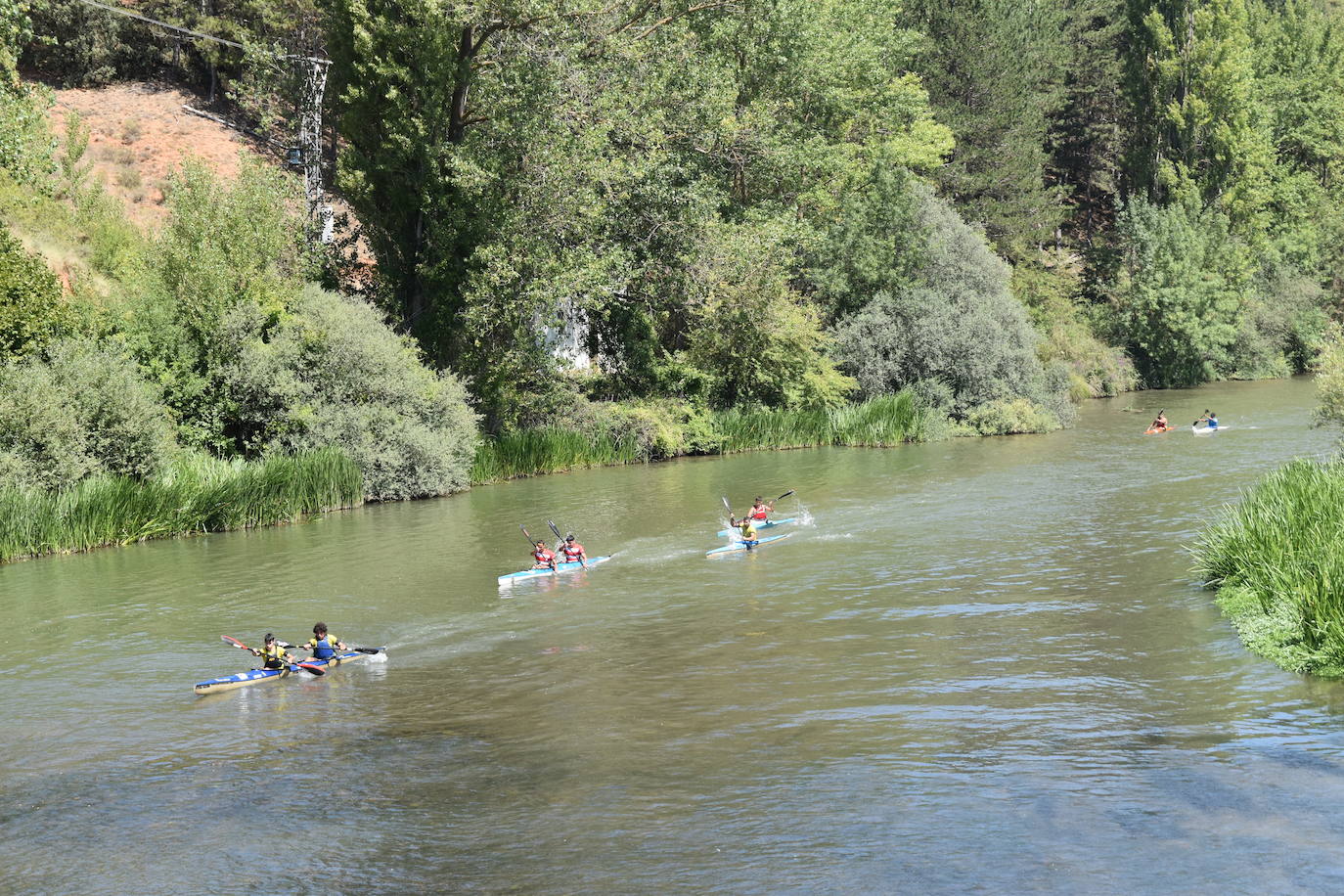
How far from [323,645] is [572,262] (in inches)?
850

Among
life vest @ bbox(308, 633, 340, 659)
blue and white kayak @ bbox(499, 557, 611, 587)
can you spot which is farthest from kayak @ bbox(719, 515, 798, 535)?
life vest @ bbox(308, 633, 340, 659)

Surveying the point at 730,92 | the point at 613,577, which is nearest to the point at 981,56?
the point at 730,92

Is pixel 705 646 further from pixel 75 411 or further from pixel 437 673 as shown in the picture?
pixel 75 411

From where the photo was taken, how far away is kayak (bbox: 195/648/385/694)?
57.9 feet

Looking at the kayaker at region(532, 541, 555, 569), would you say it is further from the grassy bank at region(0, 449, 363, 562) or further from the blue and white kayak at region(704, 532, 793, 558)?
the grassy bank at region(0, 449, 363, 562)

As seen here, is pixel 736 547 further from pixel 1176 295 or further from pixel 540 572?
pixel 1176 295

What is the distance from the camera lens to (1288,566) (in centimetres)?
1689

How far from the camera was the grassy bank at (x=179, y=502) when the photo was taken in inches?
1095

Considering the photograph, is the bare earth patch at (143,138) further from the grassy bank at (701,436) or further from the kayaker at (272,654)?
the kayaker at (272,654)

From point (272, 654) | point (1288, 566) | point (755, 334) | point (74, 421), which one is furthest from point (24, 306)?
point (1288, 566)

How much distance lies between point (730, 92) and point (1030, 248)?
31.8m

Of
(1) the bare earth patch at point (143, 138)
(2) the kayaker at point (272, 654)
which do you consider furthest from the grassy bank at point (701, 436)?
(1) the bare earth patch at point (143, 138)

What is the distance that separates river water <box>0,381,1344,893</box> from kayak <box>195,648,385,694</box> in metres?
0.29

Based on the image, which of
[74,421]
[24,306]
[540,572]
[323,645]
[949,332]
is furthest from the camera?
[949,332]
